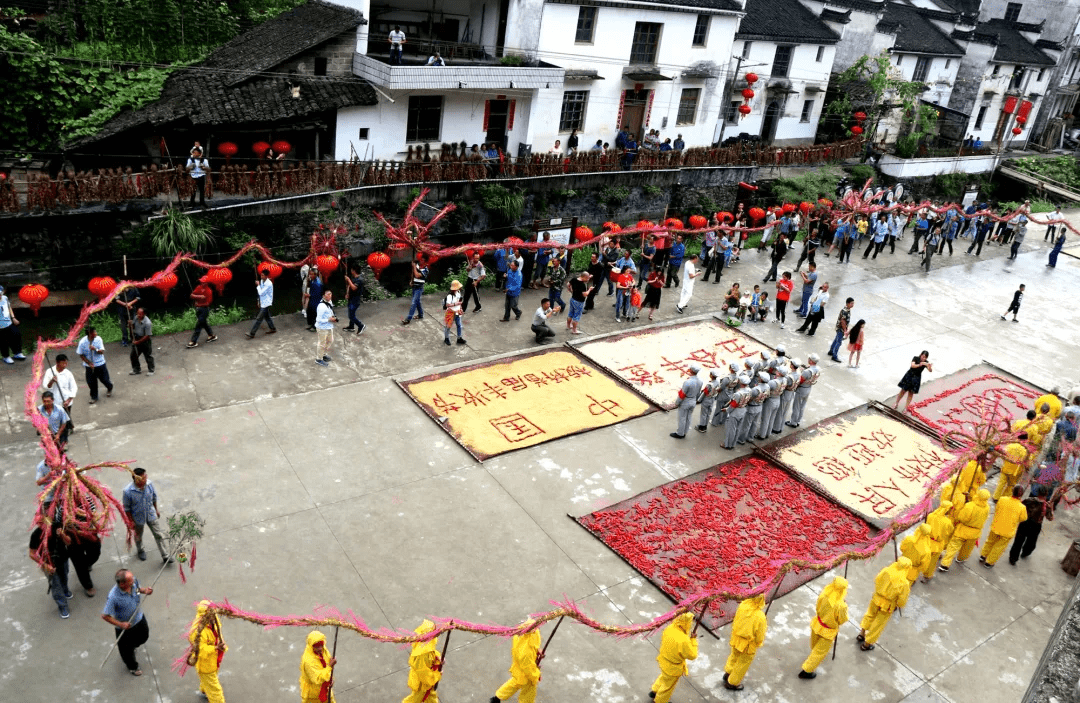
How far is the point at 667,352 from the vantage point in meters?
18.8

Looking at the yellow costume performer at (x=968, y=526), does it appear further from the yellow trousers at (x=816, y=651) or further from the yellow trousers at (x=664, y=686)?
the yellow trousers at (x=664, y=686)

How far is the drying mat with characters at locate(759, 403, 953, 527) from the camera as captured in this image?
47.2 feet

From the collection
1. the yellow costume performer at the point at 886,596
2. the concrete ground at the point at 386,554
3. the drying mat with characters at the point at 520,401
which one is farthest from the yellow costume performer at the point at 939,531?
the drying mat with characters at the point at 520,401

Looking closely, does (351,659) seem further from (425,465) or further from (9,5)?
(9,5)

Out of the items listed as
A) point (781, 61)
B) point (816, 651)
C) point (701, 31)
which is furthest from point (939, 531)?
point (781, 61)

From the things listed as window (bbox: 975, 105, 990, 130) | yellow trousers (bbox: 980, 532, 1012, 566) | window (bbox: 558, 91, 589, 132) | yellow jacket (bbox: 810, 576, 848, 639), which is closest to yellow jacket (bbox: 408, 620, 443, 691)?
yellow jacket (bbox: 810, 576, 848, 639)

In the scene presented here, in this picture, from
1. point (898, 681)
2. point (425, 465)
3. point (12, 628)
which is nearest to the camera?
point (12, 628)

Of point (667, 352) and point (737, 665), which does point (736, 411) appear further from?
point (737, 665)

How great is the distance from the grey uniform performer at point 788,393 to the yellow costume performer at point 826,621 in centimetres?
578

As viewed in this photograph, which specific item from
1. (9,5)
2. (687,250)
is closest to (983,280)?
(687,250)

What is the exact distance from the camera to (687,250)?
2686 centimetres

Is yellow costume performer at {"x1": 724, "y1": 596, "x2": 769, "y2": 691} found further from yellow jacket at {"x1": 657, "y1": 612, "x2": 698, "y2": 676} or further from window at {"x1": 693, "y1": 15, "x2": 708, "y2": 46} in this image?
window at {"x1": 693, "y1": 15, "x2": 708, "y2": 46}

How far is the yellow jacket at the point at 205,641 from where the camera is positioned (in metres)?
8.30

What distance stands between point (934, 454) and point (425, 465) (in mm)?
9703
